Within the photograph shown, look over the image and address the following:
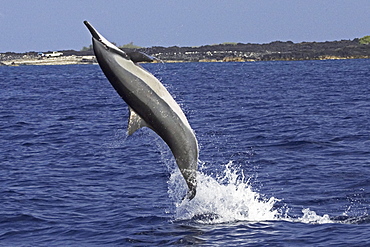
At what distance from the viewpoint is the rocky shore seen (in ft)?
512

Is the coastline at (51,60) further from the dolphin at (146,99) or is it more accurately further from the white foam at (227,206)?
the dolphin at (146,99)

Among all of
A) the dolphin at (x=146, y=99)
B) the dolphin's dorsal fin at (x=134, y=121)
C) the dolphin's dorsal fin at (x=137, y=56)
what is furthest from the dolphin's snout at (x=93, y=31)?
the dolphin's dorsal fin at (x=134, y=121)

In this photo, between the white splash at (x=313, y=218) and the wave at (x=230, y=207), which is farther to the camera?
the wave at (x=230, y=207)

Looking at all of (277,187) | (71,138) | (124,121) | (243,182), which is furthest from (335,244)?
(124,121)

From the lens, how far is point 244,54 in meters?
174

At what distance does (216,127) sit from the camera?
2547 centimetres

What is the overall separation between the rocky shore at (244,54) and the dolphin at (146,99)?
473 feet

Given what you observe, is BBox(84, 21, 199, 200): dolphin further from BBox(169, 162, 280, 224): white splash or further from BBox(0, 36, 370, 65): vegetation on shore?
BBox(0, 36, 370, 65): vegetation on shore

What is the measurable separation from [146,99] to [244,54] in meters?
166

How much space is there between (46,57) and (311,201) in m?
191

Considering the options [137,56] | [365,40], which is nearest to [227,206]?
[137,56]

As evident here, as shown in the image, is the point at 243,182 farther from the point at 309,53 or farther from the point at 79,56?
the point at 79,56

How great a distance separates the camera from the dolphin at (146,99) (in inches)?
368

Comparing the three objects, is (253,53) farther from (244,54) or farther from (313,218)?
(313,218)
